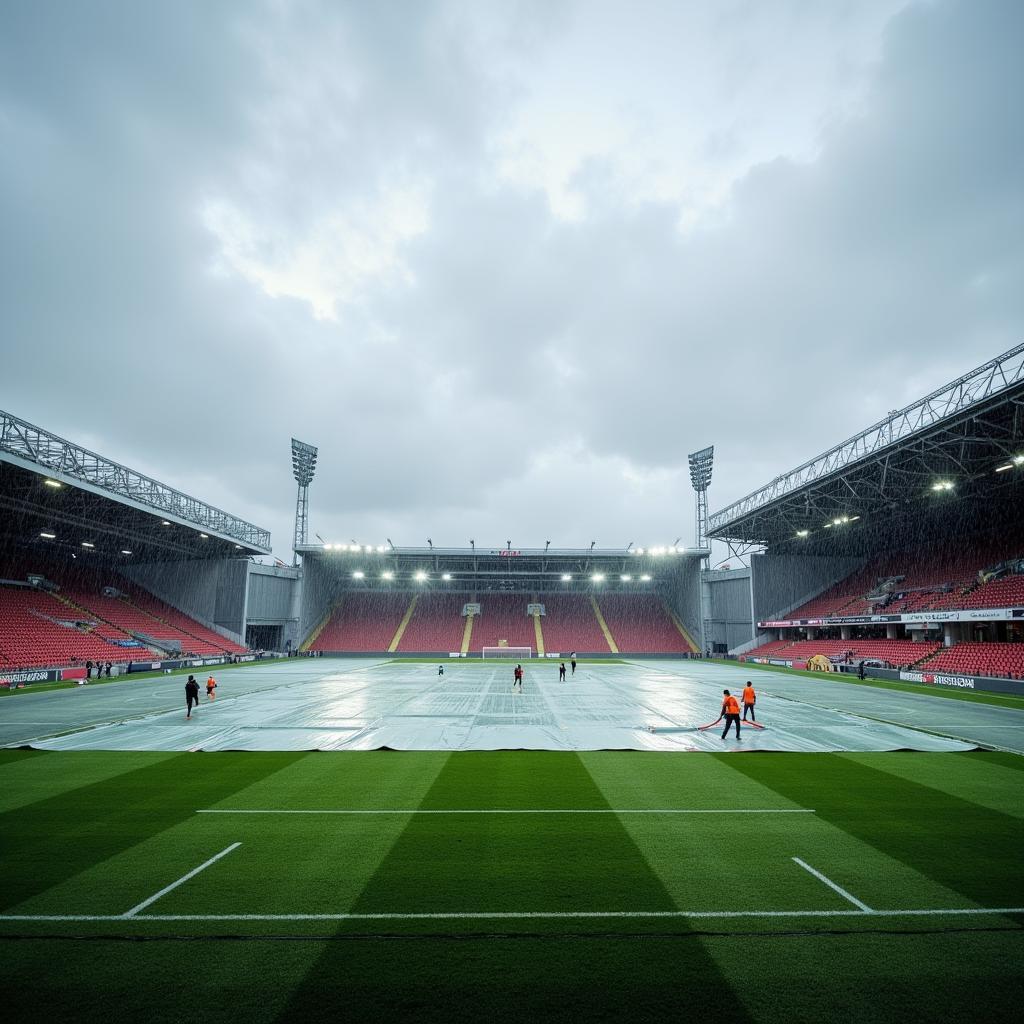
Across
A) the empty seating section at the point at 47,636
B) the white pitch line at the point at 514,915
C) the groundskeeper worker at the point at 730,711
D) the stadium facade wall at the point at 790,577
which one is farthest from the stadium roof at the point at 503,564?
the white pitch line at the point at 514,915

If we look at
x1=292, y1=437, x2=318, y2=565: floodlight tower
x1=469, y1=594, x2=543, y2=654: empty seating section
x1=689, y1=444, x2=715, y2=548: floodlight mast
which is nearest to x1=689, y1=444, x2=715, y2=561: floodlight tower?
x1=689, y1=444, x2=715, y2=548: floodlight mast

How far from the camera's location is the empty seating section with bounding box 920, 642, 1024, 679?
103ft

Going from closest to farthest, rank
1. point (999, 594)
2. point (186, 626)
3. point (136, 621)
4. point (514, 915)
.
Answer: point (514, 915), point (999, 594), point (136, 621), point (186, 626)

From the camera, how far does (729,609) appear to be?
63.7 m

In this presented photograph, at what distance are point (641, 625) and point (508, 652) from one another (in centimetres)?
1758

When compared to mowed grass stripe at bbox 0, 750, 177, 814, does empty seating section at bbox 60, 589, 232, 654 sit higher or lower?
higher

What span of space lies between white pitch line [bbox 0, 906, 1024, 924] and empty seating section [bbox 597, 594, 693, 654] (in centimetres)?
5866

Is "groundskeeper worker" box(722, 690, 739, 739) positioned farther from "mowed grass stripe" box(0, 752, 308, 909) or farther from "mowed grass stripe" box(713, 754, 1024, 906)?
"mowed grass stripe" box(0, 752, 308, 909)

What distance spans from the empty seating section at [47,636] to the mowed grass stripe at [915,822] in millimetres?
39545

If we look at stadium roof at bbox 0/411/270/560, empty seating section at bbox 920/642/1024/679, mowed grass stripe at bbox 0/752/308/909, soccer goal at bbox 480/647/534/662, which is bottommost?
mowed grass stripe at bbox 0/752/308/909

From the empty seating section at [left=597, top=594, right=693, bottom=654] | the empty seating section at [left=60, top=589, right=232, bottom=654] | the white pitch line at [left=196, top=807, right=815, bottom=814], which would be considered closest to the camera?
the white pitch line at [left=196, top=807, right=815, bottom=814]

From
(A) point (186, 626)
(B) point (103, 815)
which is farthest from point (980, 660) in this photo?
(A) point (186, 626)

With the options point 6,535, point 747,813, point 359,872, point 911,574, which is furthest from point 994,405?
point 6,535

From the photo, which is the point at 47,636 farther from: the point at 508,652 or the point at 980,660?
the point at 980,660
